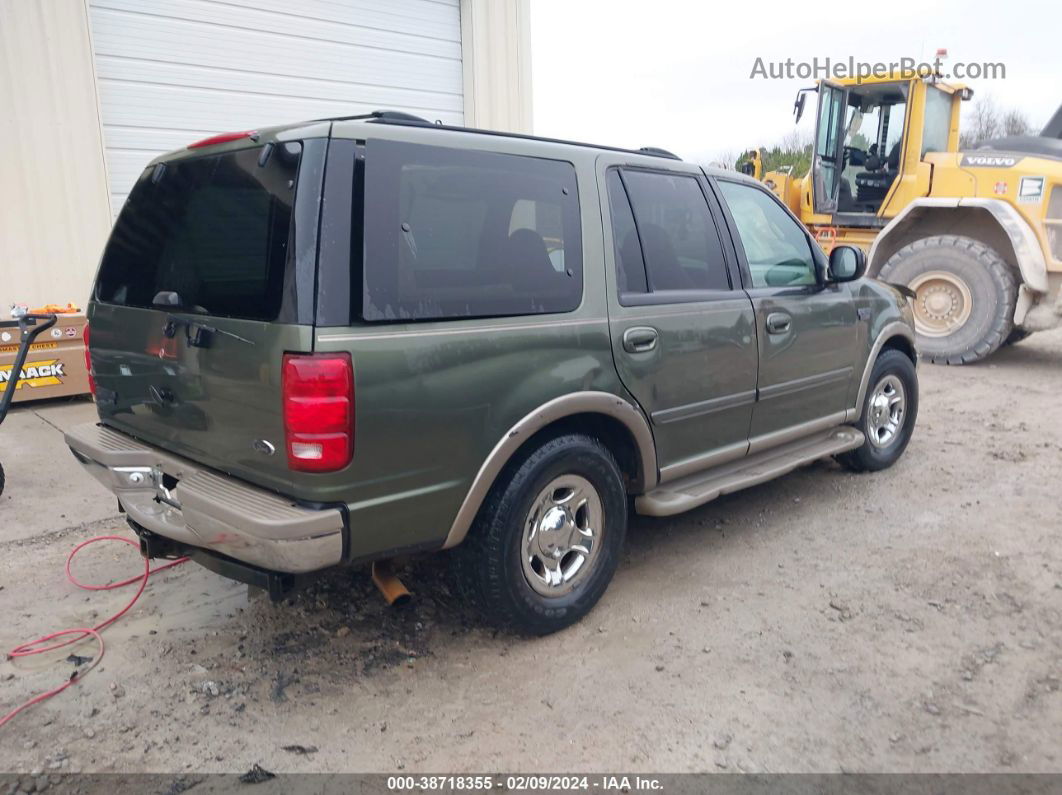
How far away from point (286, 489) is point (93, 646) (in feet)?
4.55

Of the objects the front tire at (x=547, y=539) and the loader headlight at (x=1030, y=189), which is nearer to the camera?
the front tire at (x=547, y=539)

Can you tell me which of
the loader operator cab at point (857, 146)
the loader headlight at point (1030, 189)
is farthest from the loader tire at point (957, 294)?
the loader operator cab at point (857, 146)

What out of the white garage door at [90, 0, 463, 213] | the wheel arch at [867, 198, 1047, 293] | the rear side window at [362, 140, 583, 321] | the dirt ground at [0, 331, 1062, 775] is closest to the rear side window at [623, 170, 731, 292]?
the rear side window at [362, 140, 583, 321]

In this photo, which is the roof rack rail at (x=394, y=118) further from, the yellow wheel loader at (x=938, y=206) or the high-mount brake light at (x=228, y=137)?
the yellow wheel loader at (x=938, y=206)

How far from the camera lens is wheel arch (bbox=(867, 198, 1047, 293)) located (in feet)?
27.6

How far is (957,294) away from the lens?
29.5 feet

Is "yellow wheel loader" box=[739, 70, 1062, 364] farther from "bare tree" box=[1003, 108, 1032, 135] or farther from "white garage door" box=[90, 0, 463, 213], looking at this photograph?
"bare tree" box=[1003, 108, 1032, 135]

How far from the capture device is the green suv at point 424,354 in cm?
254

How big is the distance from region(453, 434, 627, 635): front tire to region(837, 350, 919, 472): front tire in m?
2.43

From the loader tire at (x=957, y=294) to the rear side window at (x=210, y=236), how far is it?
25.1 ft

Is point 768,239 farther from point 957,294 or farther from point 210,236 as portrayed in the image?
point 957,294

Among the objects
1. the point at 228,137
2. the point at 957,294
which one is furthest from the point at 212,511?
the point at 957,294

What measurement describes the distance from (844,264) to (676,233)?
1.26 meters

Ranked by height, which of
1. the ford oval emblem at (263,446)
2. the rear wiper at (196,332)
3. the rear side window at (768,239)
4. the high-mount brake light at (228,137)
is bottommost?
the ford oval emblem at (263,446)
